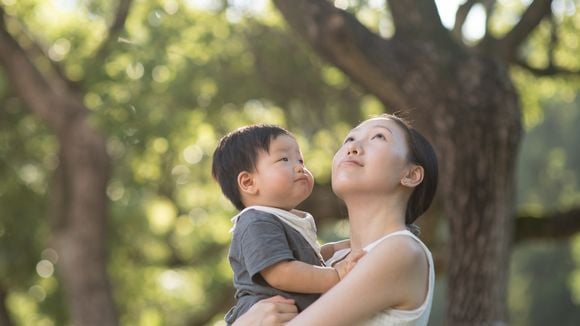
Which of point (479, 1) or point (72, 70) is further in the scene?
point (72, 70)

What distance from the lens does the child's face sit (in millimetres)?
3275

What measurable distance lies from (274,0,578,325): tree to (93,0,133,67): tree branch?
4.61 m

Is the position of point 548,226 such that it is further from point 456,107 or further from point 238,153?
point 238,153

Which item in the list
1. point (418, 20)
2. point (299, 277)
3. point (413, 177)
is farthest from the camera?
point (418, 20)

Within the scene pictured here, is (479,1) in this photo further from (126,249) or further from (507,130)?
(126,249)

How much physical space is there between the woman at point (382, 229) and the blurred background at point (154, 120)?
230 inches

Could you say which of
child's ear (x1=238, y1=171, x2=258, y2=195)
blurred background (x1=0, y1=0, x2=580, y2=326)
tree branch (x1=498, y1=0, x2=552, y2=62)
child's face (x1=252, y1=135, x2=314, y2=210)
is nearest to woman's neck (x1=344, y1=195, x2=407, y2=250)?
child's face (x1=252, y1=135, x2=314, y2=210)

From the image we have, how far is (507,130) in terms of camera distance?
8.38m

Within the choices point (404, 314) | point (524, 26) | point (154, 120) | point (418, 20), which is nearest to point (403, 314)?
point (404, 314)

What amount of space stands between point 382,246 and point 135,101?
9.44m

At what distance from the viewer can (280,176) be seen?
328 cm

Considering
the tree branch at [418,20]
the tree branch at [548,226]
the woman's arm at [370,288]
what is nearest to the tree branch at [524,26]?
the tree branch at [418,20]

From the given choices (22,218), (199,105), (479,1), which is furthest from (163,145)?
(479,1)

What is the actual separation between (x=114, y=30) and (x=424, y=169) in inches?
402
